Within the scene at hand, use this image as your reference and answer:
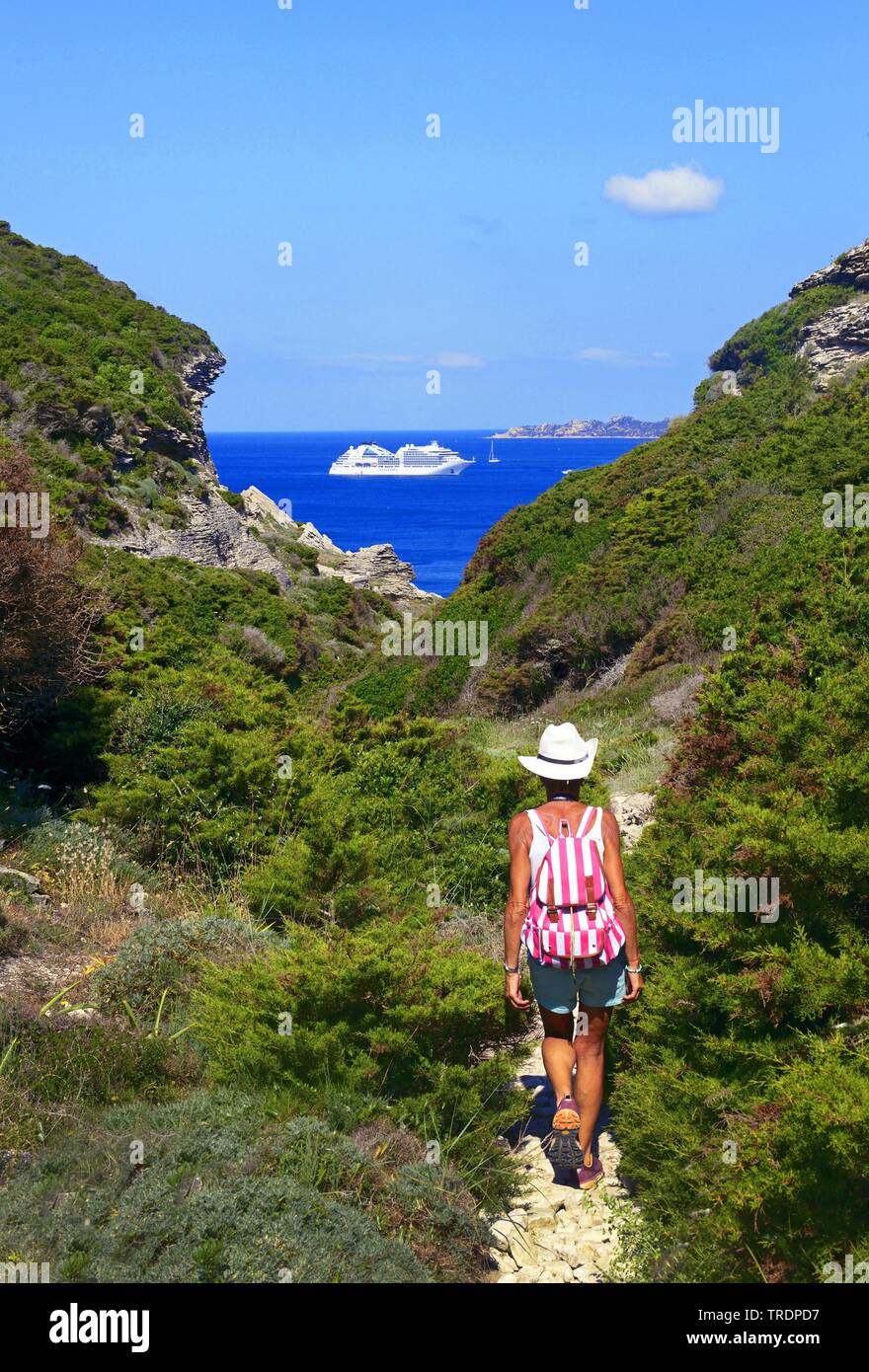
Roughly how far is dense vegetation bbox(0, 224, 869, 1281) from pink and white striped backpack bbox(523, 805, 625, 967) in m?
0.41

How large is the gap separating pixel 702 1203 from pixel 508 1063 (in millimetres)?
1063

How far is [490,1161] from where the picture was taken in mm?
4793

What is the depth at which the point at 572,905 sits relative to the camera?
15.3 feet

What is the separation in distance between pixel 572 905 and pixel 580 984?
1.40ft

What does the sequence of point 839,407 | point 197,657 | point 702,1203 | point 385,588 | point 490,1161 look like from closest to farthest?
point 702,1203 → point 490,1161 → point 197,657 → point 839,407 → point 385,588

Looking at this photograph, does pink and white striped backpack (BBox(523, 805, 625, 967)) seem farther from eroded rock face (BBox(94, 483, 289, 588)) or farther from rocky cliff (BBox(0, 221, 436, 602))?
eroded rock face (BBox(94, 483, 289, 588))

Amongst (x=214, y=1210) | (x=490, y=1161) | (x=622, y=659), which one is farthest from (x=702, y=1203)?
(x=622, y=659)

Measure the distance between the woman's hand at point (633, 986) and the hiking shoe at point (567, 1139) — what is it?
52 cm

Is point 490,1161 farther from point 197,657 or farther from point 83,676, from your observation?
point 197,657

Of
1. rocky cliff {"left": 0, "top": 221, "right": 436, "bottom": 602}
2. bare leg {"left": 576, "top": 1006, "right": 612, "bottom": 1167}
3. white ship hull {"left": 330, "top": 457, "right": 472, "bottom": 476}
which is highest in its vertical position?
white ship hull {"left": 330, "top": 457, "right": 472, "bottom": 476}

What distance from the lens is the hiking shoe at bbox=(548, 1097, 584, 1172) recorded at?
185 inches

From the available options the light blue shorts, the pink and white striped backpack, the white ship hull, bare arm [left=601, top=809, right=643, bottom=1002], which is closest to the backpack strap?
the pink and white striped backpack

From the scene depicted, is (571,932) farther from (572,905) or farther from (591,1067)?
(591,1067)
